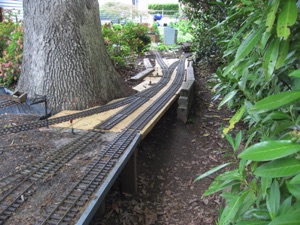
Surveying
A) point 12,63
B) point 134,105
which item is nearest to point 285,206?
point 134,105

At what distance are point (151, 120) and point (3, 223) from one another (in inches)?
84.1

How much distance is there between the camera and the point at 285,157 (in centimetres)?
82

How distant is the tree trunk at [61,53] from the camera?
3.83 meters

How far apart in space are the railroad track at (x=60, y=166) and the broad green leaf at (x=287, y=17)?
1605mm

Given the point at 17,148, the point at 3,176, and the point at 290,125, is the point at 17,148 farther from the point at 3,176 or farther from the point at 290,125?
the point at 290,125

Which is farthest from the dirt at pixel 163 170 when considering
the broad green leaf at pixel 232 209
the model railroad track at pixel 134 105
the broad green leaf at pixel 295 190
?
the broad green leaf at pixel 295 190

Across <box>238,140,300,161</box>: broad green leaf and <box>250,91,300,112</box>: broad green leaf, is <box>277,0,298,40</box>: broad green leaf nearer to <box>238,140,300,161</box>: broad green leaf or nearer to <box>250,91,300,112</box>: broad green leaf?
<box>250,91,300,112</box>: broad green leaf

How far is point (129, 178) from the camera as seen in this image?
320 centimetres

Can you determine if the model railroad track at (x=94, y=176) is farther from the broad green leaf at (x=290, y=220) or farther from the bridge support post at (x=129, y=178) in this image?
the broad green leaf at (x=290, y=220)

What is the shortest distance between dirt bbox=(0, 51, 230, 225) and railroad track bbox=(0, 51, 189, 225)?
0.32 ft

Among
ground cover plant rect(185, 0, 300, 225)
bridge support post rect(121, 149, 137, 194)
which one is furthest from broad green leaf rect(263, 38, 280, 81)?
bridge support post rect(121, 149, 137, 194)

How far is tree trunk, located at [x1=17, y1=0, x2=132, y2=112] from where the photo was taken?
3.83 metres

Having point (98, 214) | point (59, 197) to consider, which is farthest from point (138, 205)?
point (59, 197)

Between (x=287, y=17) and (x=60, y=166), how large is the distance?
2.10m
